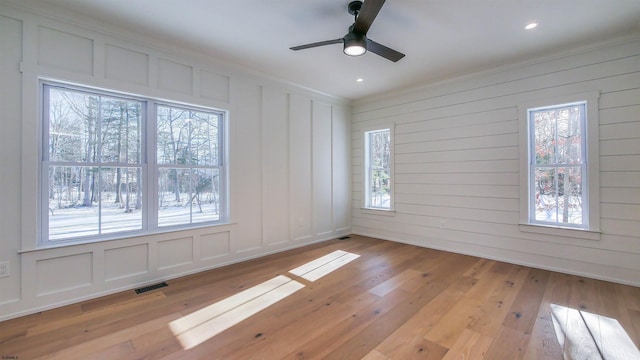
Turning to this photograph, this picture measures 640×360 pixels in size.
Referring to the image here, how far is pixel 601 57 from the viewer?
3445 millimetres

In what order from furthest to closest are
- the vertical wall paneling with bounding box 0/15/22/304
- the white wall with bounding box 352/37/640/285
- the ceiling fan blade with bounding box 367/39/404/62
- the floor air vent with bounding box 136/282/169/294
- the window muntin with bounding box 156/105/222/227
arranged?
the window muntin with bounding box 156/105/222/227 → the white wall with bounding box 352/37/640/285 → the floor air vent with bounding box 136/282/169/294 → the ceiling fan blade with bounding box 367/39/404/62 → the vertical wall paneling with bounding box 0/15/22/304

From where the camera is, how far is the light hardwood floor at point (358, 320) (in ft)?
6.83

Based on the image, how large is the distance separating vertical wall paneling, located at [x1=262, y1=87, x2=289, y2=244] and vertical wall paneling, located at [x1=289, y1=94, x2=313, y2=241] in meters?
0.11

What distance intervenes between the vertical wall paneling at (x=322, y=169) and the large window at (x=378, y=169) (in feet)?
2.76

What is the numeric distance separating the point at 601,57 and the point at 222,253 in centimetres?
548

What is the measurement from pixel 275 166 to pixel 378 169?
2.24 m

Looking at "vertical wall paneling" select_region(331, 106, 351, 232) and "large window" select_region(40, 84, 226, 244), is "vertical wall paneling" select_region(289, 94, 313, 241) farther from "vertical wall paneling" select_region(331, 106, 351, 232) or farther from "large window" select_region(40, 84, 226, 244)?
"large window" select_region(40, 84, 226, 244)

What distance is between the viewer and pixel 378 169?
579cm

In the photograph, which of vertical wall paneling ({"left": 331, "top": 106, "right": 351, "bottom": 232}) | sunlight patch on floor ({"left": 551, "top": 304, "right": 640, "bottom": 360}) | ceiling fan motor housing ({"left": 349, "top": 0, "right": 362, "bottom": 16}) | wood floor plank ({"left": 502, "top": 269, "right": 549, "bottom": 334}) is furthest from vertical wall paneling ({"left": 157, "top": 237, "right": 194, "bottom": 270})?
sunlight patch on floor ({"left": 551, "top": 304, "right": 640, "bottom": 360})

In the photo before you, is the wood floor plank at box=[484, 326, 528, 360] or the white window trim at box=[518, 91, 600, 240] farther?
the white window trim at box=[518, 91, 600, 240]

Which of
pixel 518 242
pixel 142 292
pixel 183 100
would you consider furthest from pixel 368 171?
pixel 142 292

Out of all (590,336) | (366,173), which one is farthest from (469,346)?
(366,173)

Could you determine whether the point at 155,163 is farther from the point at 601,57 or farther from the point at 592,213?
the point at 601,57

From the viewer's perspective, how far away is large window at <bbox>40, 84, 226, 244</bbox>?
287 centimetres
